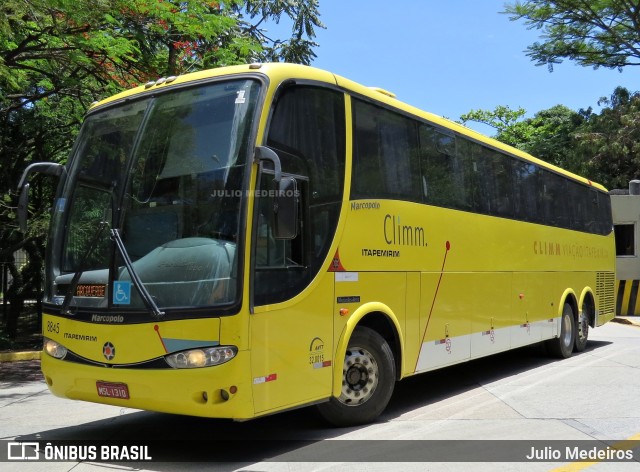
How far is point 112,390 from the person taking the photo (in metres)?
5.60

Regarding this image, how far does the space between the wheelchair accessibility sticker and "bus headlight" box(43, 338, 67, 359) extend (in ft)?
2.93

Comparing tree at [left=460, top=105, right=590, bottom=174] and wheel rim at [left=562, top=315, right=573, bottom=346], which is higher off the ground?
tree at [left=460, top=105, right=590, bottom=174]

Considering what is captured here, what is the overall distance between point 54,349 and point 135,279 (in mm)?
1379

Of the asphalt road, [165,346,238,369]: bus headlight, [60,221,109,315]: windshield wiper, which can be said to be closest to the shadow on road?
the asphalt road

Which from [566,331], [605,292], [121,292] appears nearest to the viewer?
[121,292]

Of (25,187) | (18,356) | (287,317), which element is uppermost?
(25,187)

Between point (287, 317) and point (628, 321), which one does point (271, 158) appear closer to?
point (287, 317)

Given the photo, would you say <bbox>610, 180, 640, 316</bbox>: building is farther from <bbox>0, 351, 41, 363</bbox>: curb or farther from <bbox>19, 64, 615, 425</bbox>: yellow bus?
<bbox>0, 351, 41, 363</bbox>: curb

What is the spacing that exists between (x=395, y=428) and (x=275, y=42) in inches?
950

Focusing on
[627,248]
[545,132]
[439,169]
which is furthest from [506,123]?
[439,169]

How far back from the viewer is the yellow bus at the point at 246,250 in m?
5.30

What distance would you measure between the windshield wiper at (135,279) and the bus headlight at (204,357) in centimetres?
40

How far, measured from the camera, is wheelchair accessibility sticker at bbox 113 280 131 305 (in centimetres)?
553

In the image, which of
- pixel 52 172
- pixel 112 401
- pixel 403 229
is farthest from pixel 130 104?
pixel 403 229
